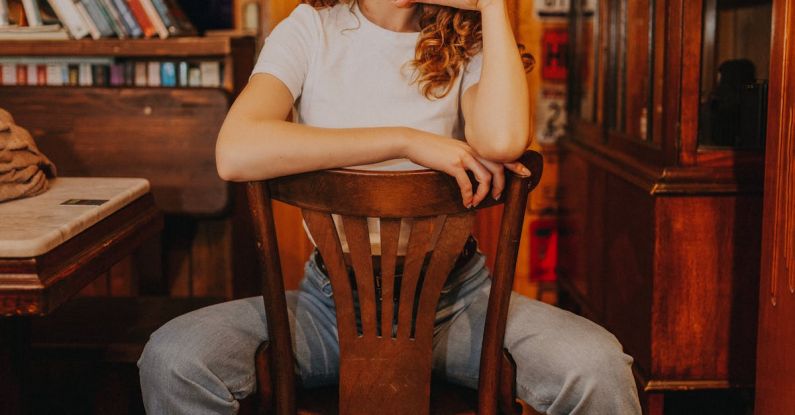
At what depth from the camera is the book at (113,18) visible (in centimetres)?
262

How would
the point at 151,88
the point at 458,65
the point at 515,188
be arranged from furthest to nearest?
the point at 151,88, the point at 458,65, the point at 515,188

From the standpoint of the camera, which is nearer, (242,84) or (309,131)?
(309,131)

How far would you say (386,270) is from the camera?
1.33 m

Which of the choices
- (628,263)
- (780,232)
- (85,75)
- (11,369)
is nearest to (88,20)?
(85,75)

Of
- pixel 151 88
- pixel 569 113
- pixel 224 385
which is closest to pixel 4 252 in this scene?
pixel 224 385

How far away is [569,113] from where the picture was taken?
3.03m

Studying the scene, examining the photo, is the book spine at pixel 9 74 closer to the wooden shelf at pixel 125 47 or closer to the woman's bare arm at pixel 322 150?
the wooden shelf at pixel 125 47

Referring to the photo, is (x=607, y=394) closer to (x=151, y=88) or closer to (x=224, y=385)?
(x=224, y=385)

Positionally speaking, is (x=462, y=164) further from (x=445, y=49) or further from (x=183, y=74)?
(x=183, y=74)

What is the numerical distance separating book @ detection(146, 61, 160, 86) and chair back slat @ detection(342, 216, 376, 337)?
1700 mm

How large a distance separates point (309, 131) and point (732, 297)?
121cm

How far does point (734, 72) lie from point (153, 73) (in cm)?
171

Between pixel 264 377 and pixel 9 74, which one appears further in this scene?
pixel 9 74

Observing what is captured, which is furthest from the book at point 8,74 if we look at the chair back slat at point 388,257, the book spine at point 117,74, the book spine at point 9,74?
the chair back slat at point 388,257
